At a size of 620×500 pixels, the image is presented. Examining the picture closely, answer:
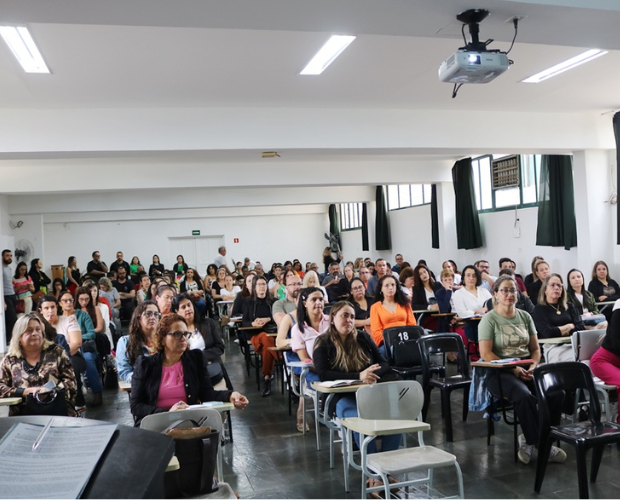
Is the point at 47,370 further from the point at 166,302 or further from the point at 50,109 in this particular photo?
the point at 50,109

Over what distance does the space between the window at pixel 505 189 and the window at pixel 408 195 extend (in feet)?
6.37

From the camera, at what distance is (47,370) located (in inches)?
160

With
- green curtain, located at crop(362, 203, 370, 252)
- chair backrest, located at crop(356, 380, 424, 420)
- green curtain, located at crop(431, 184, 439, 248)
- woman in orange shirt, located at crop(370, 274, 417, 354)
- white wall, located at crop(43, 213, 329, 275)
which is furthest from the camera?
white wall, located at crop(43, 213, 329, 275)

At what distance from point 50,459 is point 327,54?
481 cm

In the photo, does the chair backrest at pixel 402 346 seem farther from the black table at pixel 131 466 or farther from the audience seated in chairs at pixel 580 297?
the black table at pixel 131 466

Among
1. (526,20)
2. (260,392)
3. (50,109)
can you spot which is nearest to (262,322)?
(260,392)

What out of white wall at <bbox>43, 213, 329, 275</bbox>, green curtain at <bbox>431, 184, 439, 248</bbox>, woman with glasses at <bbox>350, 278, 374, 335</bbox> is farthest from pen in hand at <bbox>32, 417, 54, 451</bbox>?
white wall at <bbox>43, 213, 329, 275</bbox>

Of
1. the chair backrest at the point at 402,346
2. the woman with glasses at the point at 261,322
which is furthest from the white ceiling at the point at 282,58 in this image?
the chair backrest at the point at 402,346

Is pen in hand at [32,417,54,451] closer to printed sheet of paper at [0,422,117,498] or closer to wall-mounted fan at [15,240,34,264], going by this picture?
printed sheet of paper at [0,422,117,498]

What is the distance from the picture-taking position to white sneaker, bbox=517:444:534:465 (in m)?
4.02

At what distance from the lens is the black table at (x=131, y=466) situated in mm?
1242

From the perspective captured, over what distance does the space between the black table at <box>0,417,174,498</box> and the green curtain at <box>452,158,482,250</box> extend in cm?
1096

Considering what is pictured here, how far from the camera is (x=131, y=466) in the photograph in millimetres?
1298

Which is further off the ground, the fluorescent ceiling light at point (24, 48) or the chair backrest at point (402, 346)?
the fluorescent ceiling light at point (24, 48)
